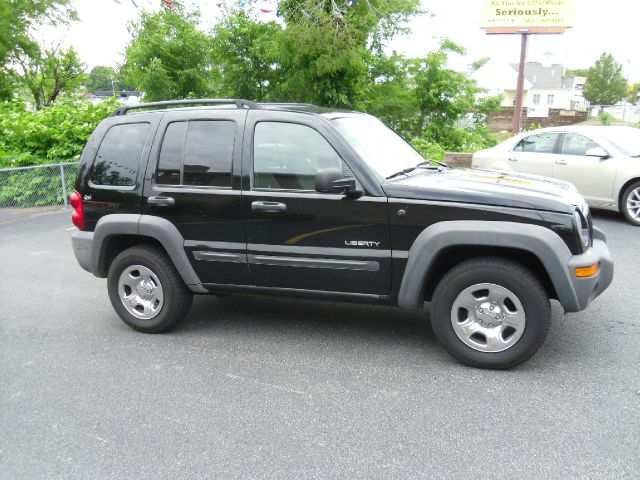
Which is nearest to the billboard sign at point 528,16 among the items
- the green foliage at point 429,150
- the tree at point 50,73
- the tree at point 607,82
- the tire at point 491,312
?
the green foliage at point 429,150

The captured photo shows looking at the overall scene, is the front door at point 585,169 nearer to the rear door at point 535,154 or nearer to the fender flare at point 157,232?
the rear door at point 535,154

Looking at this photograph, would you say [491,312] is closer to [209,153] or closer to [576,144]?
[209,153]

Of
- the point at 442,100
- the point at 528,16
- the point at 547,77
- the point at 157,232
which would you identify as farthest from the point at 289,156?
the point at 547,77

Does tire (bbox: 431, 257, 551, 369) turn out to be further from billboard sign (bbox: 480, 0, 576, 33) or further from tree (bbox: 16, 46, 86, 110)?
tree (bbox: 16, 46, 86, 110)

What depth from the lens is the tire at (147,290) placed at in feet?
16.4

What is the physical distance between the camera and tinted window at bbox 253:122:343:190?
14.6ft

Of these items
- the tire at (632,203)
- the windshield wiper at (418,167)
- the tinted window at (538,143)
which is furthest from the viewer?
the tinted window at (538,143)

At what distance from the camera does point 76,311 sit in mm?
5910

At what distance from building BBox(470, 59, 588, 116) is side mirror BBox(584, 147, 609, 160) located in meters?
67.5

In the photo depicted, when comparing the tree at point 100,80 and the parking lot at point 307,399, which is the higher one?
the tree at point 100,80

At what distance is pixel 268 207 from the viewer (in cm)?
454

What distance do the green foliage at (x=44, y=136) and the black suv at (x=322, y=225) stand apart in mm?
9175

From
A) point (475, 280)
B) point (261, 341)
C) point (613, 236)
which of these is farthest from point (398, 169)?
point (613, 236)

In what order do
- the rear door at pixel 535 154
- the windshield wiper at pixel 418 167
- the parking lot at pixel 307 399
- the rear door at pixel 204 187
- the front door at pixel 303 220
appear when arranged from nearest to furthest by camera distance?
1. the parking lot at pixel 307 399
2. the front door at pixel 303 220
3. the windshield wiper at pixel 418 167
4. the rear door at pixel 204 187
5. the rear door at pixel 535 154
